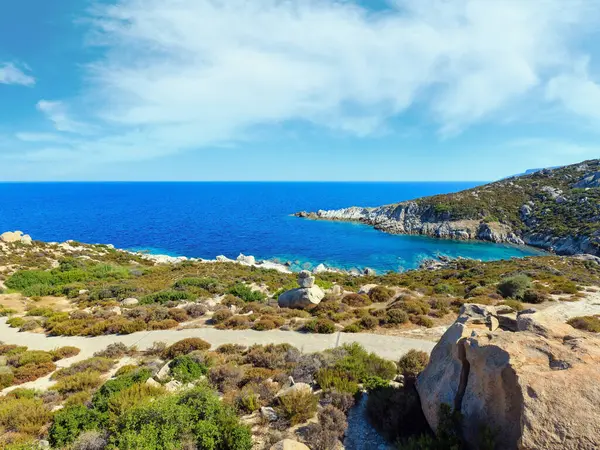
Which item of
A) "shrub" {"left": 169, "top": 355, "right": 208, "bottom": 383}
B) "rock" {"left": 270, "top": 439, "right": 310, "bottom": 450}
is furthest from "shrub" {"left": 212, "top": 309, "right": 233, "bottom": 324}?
"rock" {"left": 270, "top": 439, "right": 310, "bottom": 450}

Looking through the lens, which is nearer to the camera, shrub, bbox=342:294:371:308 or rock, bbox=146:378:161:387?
rock, bbox=146:378:161:387

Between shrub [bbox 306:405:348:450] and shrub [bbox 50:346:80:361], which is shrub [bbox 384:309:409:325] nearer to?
shrub [bbox 306:405:348:450]

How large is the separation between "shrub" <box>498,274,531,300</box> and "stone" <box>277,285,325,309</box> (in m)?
12.8

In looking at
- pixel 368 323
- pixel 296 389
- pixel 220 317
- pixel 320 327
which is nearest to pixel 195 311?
pixel 220 317

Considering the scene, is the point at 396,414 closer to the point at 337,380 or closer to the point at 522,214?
the point at 337,380

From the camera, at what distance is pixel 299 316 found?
58.8 feet

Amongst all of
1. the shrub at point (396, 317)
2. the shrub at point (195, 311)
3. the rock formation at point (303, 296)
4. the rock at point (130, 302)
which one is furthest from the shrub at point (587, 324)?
the rock at point (130, 302)

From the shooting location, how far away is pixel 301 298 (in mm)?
20156

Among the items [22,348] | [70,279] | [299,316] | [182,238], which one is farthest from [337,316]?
[182,238]

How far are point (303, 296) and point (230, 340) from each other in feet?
21.9

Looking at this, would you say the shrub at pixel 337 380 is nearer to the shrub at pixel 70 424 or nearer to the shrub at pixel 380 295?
the shrub at pixel 70 424

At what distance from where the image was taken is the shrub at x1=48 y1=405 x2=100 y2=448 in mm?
7289

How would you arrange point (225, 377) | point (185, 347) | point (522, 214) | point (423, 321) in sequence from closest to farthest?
point (225, 377)
point (185, 347)
point (423, 321)
point (522, 214)

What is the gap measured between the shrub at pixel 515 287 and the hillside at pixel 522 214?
4828 centimetres
